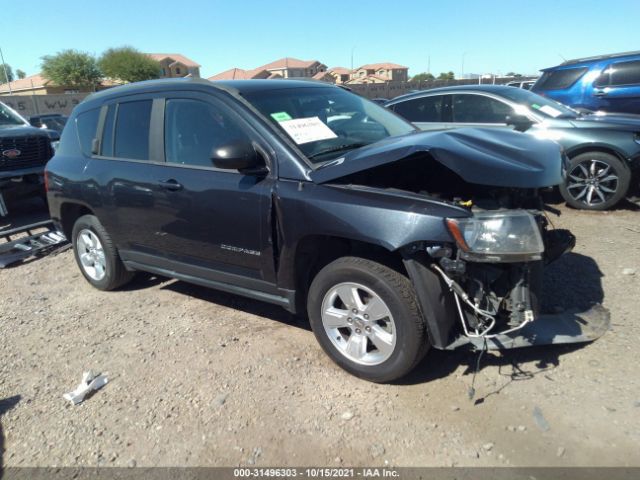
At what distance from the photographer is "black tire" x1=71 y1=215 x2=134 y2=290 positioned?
15.0 feet

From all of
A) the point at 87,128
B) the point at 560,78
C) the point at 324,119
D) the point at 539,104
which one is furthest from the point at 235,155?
the point at 560,78

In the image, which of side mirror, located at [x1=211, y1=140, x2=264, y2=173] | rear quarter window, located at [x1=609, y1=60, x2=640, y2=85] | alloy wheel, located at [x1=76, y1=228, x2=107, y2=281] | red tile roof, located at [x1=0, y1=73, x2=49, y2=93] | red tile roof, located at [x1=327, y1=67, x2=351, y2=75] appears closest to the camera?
side mirror, located at [x1=211, y1=140, x2=264, y2=173]

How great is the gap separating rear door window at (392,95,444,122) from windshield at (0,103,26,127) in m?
6.60

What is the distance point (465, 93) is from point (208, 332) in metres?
5.14

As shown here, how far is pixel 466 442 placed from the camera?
100 inches

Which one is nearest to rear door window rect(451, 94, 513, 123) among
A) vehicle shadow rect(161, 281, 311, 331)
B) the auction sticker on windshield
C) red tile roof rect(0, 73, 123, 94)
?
the auction sticker on windshield

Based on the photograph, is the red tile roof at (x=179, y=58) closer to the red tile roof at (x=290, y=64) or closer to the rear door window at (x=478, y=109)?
the red tile roof at (x=290, y=64)

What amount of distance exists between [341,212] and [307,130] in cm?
82

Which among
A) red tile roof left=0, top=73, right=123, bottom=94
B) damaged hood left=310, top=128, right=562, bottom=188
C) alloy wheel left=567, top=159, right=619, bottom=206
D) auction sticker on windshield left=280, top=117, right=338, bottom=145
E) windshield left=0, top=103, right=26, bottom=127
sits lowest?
alloy wheel left=567, top=159, right=619, bottom=206

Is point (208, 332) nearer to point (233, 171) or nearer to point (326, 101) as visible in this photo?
point (233, 171)

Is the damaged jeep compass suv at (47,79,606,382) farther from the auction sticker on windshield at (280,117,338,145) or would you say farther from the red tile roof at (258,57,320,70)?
the red tile roof at (258,57,320,70)

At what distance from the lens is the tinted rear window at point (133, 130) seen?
4012 millimetres

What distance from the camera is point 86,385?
10.7ft

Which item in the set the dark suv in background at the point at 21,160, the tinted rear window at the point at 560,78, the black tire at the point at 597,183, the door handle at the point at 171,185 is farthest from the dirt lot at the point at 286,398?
the tinted rear window at the point at 560,78
